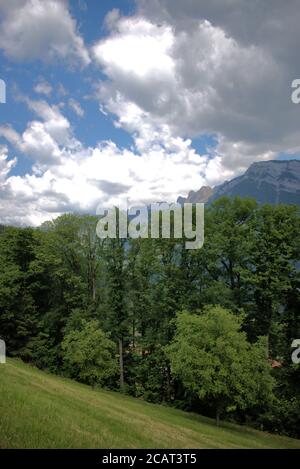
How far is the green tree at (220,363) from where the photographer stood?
1203 inches

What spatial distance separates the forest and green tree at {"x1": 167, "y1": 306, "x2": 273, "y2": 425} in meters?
0.10

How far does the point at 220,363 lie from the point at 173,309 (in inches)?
507

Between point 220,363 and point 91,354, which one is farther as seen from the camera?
point 91,354

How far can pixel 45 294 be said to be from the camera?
180ft

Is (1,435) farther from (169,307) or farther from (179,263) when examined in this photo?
(179,263)

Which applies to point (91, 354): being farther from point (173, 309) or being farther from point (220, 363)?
point (220, 363)

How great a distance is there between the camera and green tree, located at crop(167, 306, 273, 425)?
30562 millimetres

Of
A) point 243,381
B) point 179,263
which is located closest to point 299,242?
point 179,263

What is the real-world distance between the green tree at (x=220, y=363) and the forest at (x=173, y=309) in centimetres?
10

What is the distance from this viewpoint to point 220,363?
3067cm
